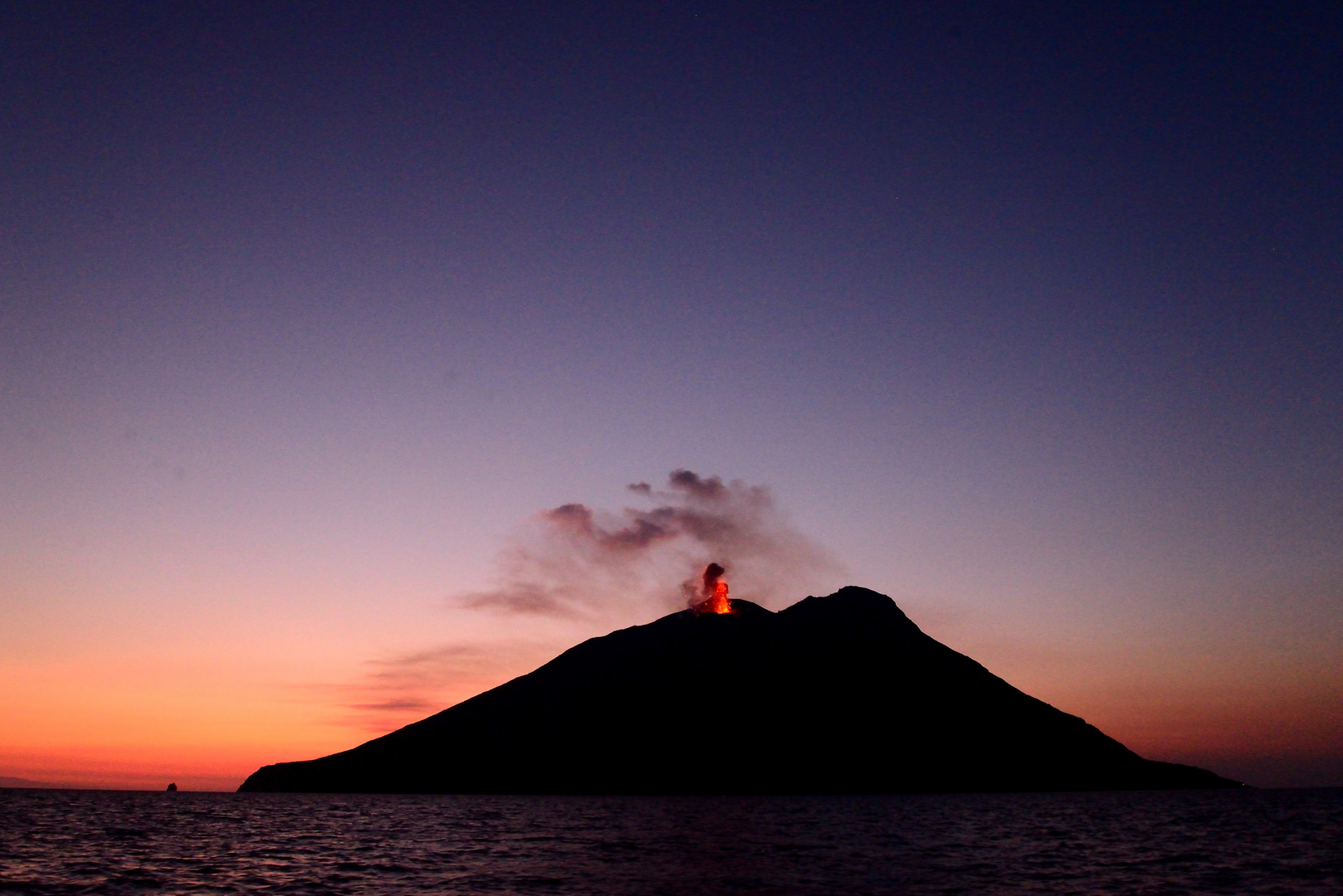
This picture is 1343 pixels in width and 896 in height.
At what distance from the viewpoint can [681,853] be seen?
182 ft

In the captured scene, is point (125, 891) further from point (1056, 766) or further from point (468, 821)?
point (1056, 766)

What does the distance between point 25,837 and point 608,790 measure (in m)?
125

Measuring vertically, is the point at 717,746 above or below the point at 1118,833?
above

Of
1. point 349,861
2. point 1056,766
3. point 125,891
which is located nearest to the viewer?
point 125,891

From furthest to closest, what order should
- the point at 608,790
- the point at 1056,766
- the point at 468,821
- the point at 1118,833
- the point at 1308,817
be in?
the point at 1056,766 < the point at 608,790 < the point at 1308,817 < the point at 468,821 < the point at 1118,833

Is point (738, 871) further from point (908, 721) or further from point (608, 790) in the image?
A: point (908, 721)

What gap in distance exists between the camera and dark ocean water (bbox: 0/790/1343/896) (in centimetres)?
4141

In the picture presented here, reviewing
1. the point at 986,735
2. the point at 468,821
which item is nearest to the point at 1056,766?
the point at 986,735

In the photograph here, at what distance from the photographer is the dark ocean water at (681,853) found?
136 ft

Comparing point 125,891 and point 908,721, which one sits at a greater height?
point 908,721

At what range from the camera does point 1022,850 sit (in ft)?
189

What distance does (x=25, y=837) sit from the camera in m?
66.5

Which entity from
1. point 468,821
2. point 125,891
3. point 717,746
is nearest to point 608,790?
point 717,746

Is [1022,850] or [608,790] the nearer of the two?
[1022,850]
